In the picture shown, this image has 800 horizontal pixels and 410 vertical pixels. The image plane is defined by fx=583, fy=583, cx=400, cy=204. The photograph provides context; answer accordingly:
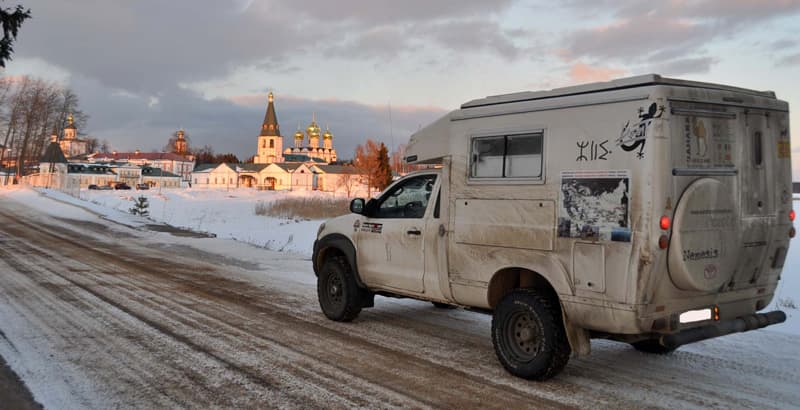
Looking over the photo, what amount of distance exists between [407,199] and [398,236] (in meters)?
0.50

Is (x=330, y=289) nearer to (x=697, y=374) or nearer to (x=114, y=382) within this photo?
(x=114, y=382)

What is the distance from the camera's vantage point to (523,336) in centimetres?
562

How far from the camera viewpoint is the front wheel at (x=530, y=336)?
5316 mm

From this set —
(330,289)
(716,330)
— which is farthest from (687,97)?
(330,289)

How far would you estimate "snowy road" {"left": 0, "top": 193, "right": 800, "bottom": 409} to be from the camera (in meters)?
4.91

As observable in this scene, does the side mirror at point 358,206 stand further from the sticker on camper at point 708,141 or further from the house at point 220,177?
the house at point 220,177

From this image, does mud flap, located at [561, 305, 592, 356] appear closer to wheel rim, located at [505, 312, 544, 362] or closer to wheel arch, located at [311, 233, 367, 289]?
wheel rim, located at [505, 312, 544, 362]

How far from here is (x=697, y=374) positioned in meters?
5.64

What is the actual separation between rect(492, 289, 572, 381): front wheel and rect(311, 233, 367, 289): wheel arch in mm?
2426

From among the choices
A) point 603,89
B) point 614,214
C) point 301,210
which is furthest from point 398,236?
point 301,210

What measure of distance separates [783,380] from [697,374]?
2.34ft

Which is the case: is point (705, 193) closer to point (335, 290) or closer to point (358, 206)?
point (358, 206)

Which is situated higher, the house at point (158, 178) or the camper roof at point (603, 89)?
the house at point (158, 178)

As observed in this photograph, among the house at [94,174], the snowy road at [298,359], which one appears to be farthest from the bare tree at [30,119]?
the snowy road at [298,359]
